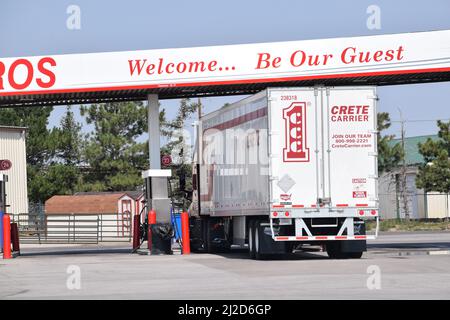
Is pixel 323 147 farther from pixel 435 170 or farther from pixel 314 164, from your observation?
pixel 435 170

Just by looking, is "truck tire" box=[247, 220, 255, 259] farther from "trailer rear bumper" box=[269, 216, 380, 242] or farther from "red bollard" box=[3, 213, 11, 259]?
"red bollard" box=[3, 213, 11, 259]

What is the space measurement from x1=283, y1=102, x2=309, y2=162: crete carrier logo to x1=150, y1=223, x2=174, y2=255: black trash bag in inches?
266

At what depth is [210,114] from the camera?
28750mm

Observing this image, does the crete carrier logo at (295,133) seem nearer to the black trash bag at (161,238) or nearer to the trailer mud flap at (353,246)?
the trailer mud flap at (353,246)

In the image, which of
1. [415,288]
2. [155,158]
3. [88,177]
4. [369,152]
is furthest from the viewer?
[88,177]

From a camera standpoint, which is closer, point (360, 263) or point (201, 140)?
point (360, 263)

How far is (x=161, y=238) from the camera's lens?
95.1ft

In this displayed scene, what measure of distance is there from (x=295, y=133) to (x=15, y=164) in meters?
45.4

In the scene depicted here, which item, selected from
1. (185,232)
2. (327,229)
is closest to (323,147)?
(327,229)

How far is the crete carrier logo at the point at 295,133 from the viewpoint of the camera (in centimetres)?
2331

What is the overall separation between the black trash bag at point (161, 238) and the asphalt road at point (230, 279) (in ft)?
10.4
